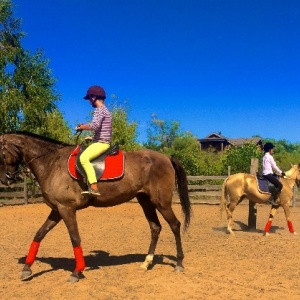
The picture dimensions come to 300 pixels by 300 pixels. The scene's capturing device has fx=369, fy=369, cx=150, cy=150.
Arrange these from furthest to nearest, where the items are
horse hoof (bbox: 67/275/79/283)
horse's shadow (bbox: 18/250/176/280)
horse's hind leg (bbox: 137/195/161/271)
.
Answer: horse's hind leg (bbox: 137/195/161/271)
horse's shadow (bbox: 18/250/176/280)
horse hoof (bbox: 67/275/79/283)

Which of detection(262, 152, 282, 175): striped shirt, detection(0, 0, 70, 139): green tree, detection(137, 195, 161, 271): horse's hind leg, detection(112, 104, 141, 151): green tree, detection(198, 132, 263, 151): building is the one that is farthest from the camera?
detection(198, 132, 263, 151): building

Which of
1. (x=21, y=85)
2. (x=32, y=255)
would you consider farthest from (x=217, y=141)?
(x=32, y=255)

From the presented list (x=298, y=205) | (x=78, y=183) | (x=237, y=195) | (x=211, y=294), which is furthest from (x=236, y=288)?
(x=298, y=205)

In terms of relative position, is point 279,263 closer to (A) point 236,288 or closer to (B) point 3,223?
(A) point 236,288

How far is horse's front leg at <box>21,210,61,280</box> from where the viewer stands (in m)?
5.82

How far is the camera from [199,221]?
1313 cm

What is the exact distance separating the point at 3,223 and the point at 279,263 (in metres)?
9.26

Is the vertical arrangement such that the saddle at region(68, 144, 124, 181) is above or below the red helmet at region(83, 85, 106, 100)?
below

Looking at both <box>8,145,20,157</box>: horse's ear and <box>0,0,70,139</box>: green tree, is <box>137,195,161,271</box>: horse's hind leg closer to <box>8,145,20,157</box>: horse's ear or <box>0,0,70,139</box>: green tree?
<box>8,145,20,157</box>: horse's ear

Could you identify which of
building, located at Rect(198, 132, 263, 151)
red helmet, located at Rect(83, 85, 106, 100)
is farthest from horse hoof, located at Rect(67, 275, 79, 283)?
building, located at Rect(198, 132, 263, 151)

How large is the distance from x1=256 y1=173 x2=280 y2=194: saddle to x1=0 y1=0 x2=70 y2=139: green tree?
12.3m

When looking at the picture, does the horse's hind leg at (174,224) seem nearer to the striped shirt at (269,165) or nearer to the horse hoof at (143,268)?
the horse hoof at (143,268)

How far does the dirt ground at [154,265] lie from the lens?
5059 mm

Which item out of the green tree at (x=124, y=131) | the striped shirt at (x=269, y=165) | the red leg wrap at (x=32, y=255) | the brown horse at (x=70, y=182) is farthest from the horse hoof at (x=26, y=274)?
the green tree at (x=124, y=131)
